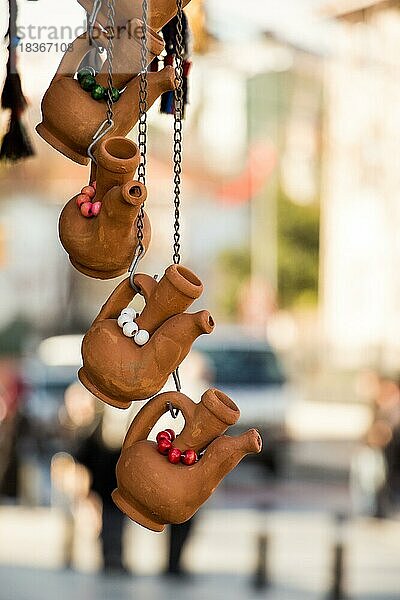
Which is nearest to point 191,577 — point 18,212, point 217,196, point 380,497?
point 380,497

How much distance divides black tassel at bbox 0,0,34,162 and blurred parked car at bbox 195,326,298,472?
6007mm

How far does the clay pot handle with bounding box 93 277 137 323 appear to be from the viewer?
116 centimetres

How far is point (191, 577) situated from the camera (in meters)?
4.88

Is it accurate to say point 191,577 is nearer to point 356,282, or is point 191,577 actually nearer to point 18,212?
point 356,282

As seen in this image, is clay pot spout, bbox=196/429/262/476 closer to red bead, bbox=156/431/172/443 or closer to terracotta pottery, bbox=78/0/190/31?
red bead, bbox=156/431/172/443

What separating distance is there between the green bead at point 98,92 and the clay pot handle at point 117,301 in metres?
0.21

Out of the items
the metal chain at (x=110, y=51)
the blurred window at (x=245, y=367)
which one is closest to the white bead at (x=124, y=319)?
the metal chain at (x=110, y=51)

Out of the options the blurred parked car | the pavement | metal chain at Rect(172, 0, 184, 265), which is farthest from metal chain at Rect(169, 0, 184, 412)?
the blurred parked car

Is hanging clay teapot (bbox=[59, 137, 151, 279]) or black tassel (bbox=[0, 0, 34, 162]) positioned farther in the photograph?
black tassel (bbox=[0, 0, 34, 162])

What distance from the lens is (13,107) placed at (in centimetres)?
143

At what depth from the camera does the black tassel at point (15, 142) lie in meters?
1.42

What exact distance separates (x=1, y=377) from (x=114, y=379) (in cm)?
777

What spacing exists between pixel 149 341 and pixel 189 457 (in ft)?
0.43

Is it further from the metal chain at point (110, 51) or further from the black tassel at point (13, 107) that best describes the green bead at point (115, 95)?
the black tassel at point (13, 107)
